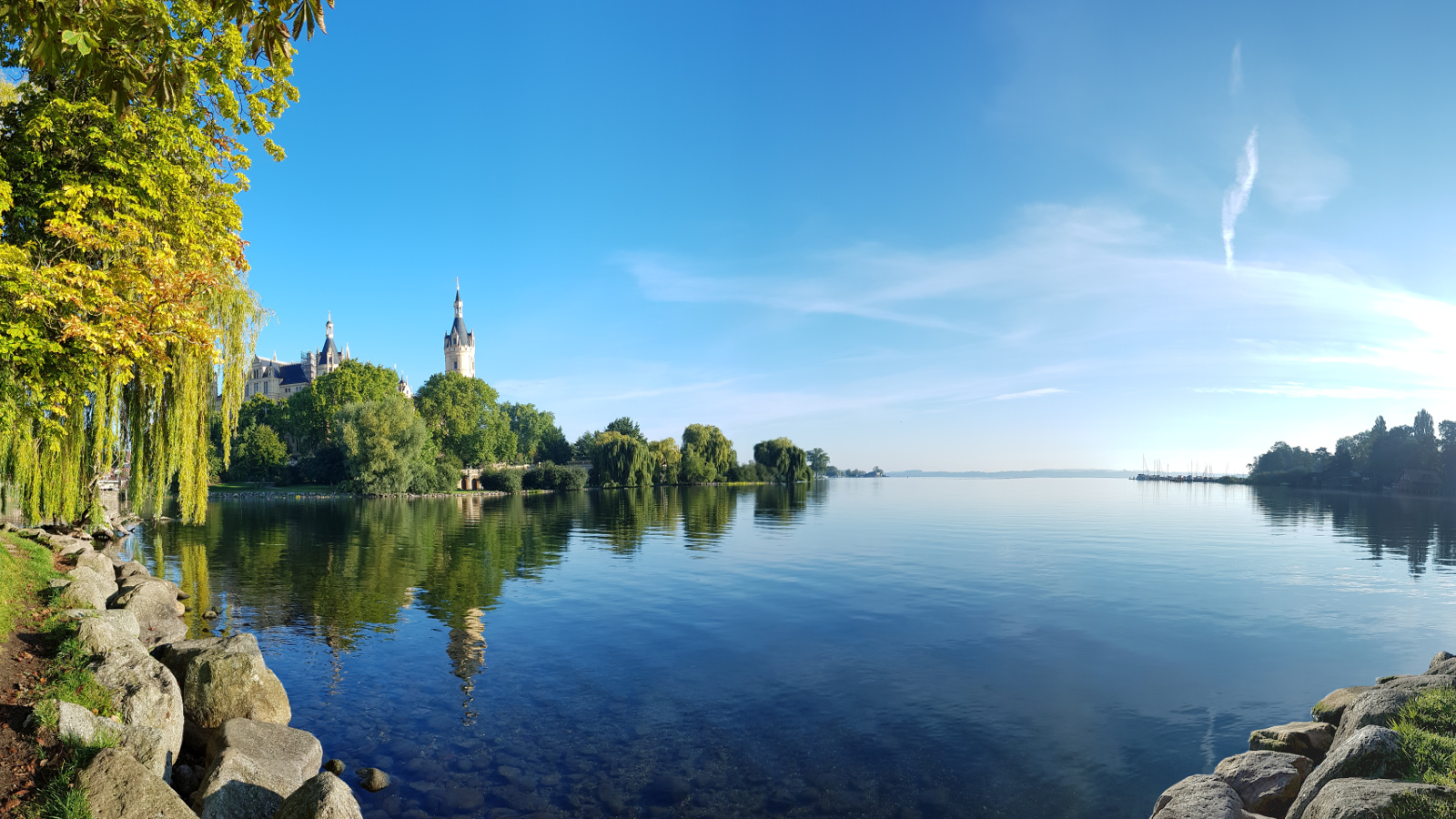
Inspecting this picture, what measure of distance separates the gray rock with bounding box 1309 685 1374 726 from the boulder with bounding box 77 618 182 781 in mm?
16940

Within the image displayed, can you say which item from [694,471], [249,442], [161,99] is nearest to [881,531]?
[161,99]

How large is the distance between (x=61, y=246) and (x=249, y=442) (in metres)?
108

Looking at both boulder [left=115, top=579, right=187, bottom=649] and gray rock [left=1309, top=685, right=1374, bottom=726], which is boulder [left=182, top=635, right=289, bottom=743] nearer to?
boulder [left=115, top=579, right=187, bottom=649]

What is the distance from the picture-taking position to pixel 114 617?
12.9 metres

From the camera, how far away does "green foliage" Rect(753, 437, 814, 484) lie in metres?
145

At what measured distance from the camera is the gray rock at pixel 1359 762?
7828 millimetres

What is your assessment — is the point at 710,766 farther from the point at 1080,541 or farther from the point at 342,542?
the point at 1080,541

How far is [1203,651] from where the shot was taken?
18.3 meters

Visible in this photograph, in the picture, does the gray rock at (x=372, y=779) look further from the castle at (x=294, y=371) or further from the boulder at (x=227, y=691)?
the castle at (x=294, y=371)

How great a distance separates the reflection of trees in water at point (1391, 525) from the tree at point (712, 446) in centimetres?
7989

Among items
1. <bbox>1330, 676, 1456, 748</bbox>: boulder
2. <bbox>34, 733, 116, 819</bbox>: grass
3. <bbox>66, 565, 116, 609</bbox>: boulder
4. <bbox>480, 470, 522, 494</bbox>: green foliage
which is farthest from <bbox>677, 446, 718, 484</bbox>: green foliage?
<bbox>34, 733, 116, 819</bbox>: grass

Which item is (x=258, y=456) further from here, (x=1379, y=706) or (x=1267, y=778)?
(x=1379, y=706)

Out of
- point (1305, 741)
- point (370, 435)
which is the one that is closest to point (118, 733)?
point (1305, 741)

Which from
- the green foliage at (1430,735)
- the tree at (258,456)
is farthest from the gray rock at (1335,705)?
the tree at (258,456)
